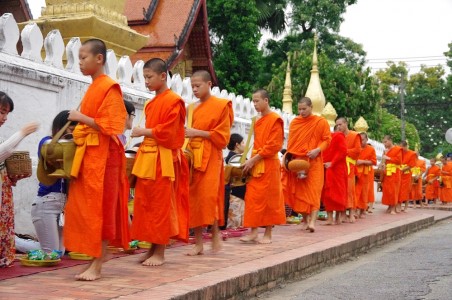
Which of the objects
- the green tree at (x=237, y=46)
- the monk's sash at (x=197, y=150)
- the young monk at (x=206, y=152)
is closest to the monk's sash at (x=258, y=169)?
the young monk at (x=206, y=152)

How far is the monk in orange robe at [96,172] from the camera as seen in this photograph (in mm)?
5754

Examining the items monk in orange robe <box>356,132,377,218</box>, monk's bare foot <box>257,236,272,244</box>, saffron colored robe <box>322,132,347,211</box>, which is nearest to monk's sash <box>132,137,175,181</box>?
monk's bare foot <box>257,236,272,244</box>

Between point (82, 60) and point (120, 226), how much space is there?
127 cm

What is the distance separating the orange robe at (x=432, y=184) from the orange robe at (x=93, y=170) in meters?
22.4

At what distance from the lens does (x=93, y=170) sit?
5.79 meters

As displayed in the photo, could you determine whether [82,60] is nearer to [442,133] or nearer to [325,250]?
[325,250]

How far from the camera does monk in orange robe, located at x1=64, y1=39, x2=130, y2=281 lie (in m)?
5.75

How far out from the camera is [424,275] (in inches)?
A: 307

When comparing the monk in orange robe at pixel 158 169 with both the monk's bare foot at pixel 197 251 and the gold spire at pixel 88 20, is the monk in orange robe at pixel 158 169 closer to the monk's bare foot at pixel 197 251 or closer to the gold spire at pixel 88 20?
the monk's bare foot at pixel 197 251

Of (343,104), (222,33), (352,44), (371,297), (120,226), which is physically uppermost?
(352,44)

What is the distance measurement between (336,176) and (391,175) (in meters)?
4.51

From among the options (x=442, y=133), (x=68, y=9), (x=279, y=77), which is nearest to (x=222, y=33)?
(x=279, y=77)

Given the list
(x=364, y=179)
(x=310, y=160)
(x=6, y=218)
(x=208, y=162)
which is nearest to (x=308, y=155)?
(x=310, y=160)

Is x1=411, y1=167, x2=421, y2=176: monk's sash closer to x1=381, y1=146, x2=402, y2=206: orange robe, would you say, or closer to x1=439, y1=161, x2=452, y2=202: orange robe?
x1=381, y1=146, x2=402, y2=206: orange robe
